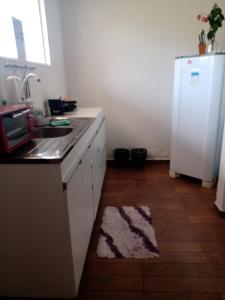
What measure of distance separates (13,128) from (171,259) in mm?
1424

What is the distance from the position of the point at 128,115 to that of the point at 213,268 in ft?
7.45

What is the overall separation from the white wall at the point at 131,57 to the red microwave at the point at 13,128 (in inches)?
80.5

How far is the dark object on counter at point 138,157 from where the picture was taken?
3334 millimetres

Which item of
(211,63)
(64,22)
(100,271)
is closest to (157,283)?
(100,271)

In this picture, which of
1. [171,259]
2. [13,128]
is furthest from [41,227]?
[171,259]

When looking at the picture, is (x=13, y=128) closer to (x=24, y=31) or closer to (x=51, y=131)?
(x=51, y=131)

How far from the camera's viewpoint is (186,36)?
3020mm

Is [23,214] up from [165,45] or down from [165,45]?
down

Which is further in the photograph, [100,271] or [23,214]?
[100,271]

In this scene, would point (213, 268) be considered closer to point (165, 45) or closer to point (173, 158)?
point (173, 158)

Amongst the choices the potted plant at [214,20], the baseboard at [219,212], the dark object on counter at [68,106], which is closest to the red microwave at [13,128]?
the dark object on counter at [68,106]

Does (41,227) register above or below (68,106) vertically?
below

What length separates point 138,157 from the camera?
3334mm

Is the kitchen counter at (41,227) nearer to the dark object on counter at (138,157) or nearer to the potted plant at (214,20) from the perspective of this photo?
the dark object on counter at (138,157)
